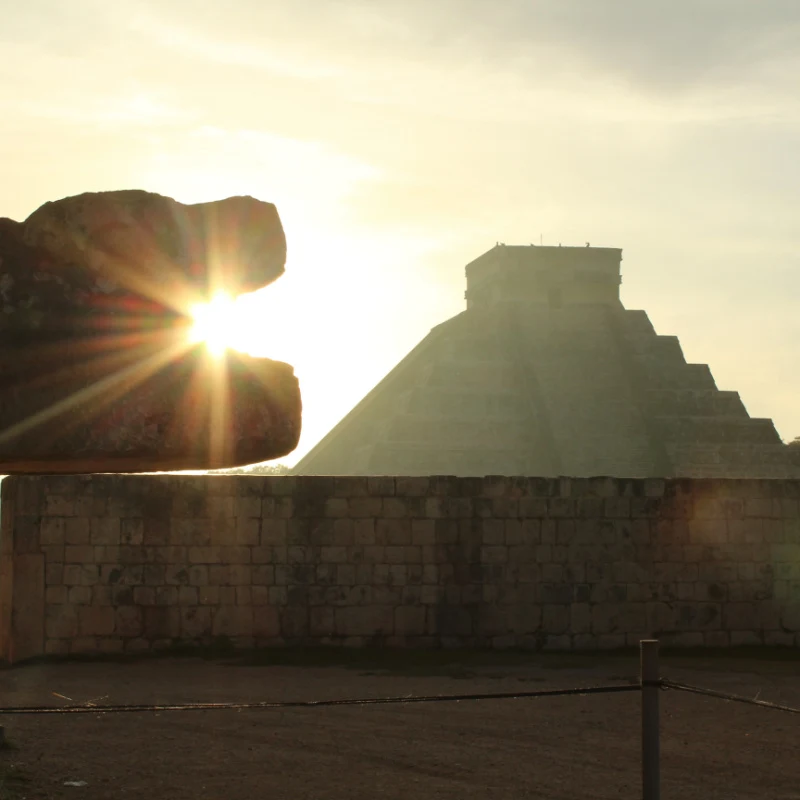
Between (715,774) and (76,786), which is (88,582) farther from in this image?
(715,774)

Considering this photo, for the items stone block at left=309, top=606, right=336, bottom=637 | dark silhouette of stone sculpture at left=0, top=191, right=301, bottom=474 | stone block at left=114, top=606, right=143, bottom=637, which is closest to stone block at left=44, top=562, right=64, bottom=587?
stone block at left=114, top=606, right=143, bottom=637

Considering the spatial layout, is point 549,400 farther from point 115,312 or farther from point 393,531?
point 115,312

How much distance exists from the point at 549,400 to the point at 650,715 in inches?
1359

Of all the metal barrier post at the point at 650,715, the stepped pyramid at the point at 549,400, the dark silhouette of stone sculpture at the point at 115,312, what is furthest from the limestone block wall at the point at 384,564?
the stepped pyramid at the point at 549,400

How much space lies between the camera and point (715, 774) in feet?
23.9

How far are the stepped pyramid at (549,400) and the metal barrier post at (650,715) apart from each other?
27.9 metres

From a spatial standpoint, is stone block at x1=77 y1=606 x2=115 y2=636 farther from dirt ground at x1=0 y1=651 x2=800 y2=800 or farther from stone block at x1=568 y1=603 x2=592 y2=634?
stone block at x1=568 y1=603 x2=592 y2=634

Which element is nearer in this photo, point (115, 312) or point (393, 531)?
point (115, 312)

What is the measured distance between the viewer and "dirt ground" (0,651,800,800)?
686 centimetres

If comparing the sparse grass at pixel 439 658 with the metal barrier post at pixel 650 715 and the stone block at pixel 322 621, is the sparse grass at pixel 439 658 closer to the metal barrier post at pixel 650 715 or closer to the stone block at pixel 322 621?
the stone block at pixel 322 621

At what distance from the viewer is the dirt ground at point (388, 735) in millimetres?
6863

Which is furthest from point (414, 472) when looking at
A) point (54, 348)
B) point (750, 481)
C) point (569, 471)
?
point (54, 348)

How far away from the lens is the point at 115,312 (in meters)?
2.02

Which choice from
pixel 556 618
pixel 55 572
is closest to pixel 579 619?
pixel 556 618
